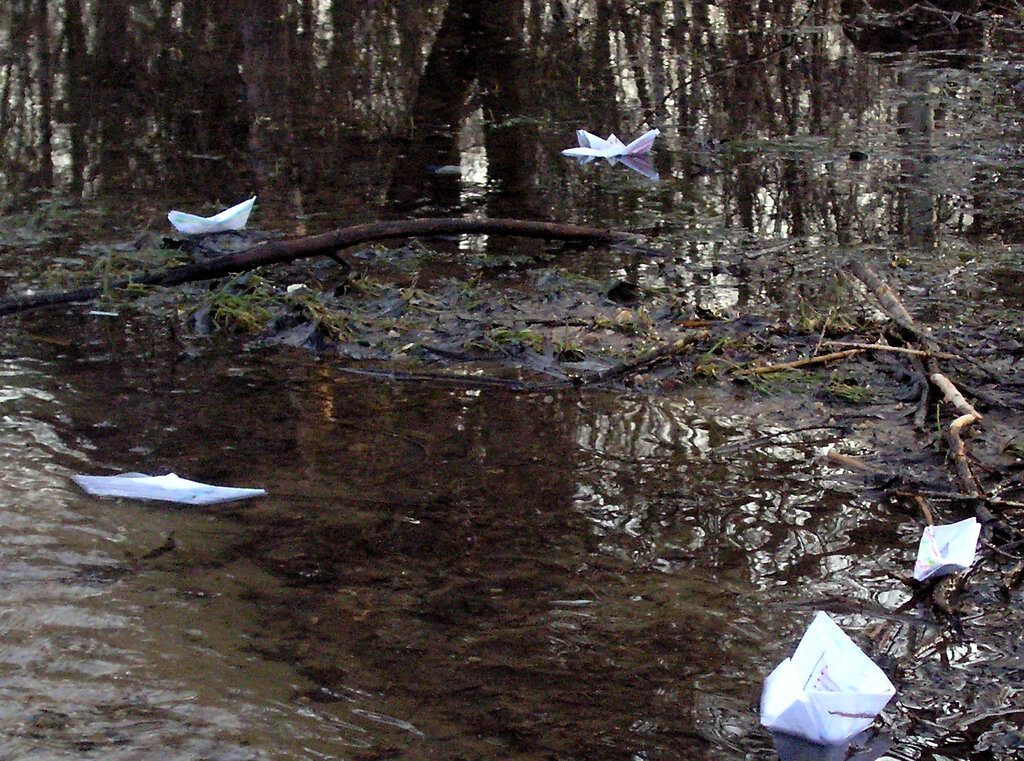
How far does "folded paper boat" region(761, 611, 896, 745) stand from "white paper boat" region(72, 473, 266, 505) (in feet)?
4.30

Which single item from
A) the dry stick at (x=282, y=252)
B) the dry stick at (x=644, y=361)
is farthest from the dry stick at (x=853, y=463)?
the dry stick at (x=282, y=252)

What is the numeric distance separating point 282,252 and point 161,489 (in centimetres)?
165

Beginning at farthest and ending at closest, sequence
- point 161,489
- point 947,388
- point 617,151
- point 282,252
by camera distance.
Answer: point 617,151 < point 282,252 < point 947,388 < point 161,489

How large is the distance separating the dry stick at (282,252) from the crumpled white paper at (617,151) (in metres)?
1.46

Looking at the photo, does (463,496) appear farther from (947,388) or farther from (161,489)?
(947,388)

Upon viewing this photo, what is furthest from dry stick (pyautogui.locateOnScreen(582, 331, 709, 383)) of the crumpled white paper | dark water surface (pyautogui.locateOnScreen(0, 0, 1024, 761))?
the crumpled white paper

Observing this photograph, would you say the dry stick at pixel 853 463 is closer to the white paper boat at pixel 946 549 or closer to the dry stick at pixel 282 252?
the white paper boat at pixel 946 549

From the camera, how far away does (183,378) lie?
3461 mm

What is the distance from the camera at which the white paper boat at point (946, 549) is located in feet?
7.78

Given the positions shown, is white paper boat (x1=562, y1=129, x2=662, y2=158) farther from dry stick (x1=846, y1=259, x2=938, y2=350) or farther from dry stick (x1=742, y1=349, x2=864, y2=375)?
dry stick (x1=742, y1=349, x2=864, y2=375)

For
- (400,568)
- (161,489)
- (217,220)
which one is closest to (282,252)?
(217,220)

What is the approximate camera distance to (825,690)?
1.94 m

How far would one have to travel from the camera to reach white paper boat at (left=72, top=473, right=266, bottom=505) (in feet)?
8.77

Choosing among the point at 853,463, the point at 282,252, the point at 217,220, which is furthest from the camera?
the point at 217,220
